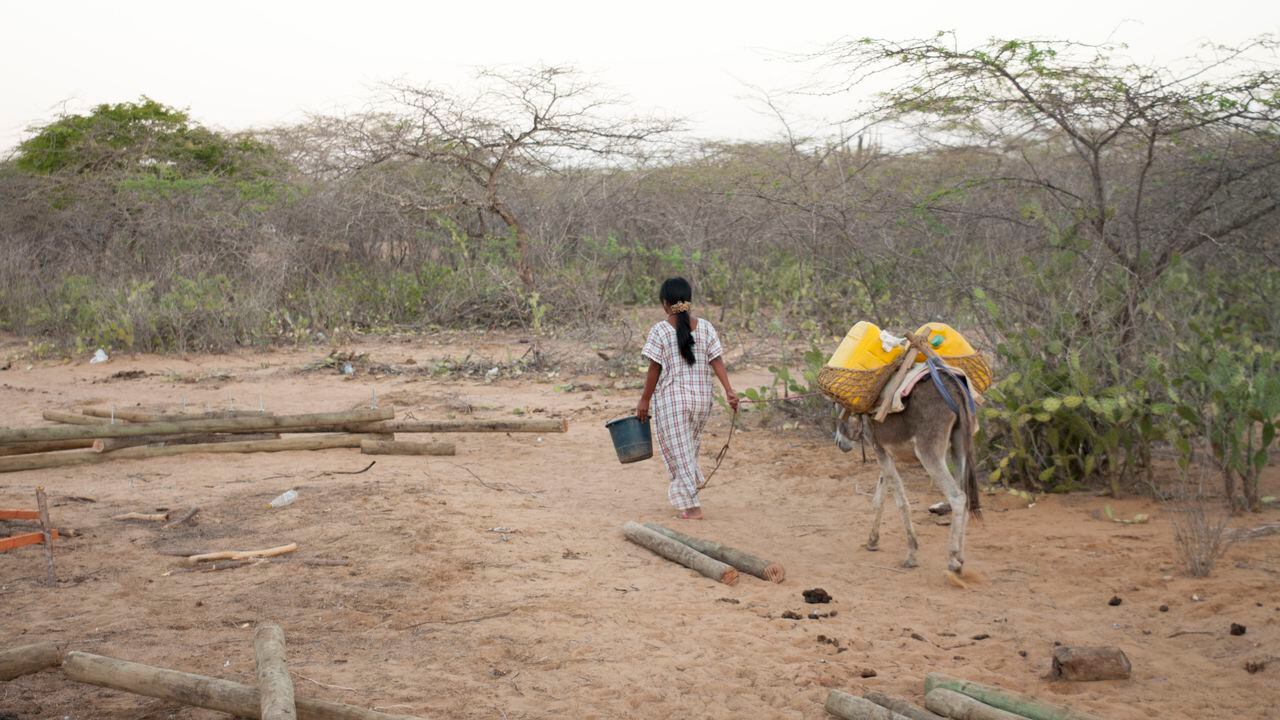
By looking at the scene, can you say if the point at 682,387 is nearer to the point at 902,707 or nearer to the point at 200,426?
the point at 902,707

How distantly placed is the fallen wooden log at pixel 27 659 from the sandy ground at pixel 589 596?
98 mm

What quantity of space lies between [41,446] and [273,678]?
5.27m

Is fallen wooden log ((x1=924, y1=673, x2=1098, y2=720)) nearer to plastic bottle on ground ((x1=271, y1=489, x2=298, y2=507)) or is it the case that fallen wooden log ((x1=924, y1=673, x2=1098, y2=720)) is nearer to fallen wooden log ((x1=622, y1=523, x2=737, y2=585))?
fallen wooden log ((x1=622, y1=523, x2=737, y2=585))

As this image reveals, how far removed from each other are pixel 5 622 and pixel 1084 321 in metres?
5.93

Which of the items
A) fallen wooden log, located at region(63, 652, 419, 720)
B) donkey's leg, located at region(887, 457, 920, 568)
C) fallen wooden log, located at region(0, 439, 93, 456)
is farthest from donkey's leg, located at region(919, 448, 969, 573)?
fallen wooden log, located at region(0, 439, 93, 456)

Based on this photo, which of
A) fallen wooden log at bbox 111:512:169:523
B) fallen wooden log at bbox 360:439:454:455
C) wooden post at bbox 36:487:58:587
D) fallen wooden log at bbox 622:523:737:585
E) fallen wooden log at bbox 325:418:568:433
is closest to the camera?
wooden post at bbox 36:487:58:587

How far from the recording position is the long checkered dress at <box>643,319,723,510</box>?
6188 millimetres

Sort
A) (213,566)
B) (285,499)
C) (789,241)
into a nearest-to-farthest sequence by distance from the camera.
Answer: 1. (213,566)
2. (285,499)
3. (789,241)

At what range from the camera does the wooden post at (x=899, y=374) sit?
5207mm

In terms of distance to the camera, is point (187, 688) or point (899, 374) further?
point (899, 374)

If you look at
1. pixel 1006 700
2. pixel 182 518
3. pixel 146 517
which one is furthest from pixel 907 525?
pixel 146 517

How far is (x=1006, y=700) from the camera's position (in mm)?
3350

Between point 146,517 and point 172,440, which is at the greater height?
point 172,440

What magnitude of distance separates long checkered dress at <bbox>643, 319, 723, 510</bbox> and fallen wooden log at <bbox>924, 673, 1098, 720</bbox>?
2.77 m
